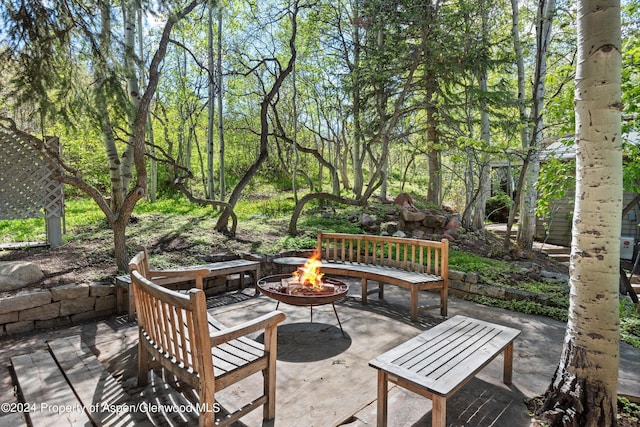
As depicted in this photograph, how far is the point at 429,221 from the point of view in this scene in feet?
27.0

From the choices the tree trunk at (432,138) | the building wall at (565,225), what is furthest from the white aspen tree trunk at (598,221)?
the building wall at (565,225)

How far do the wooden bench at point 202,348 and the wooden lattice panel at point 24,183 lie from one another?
154 inches

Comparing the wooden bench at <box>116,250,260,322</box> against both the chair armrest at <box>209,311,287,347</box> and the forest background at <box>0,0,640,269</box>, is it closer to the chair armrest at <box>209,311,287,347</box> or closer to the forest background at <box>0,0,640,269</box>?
the forest background at <box>0,0,640,269</box>

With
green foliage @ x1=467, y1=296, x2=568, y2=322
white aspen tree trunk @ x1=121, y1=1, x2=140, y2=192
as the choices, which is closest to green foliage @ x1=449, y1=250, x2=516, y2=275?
green foliage @ x1=467, y1=296, x2=568, y2=322

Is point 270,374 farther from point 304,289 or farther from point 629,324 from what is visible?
point 629,324

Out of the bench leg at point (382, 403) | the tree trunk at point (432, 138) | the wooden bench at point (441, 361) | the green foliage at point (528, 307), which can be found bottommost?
the green foliage at point (528, 307)

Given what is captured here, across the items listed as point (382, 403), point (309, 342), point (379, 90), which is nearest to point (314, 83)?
point (379, 90)

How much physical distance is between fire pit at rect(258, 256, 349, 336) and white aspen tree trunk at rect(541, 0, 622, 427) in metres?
1.80

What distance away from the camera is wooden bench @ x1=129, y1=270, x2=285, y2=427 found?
1.77 metres

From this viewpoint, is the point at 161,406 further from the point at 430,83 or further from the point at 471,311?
the point at 430,83

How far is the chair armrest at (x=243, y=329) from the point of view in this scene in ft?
6.12

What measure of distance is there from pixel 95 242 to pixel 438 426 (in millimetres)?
5627

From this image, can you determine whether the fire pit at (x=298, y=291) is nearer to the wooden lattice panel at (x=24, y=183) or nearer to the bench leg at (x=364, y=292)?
the bench leg at (x=364, y=292)

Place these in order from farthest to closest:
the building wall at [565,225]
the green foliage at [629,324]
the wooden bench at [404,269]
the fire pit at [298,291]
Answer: the building wall at [565,225] < the wooden bench at [404,269] < the green foliage at [629,324] < the fire pit at [298,291]
